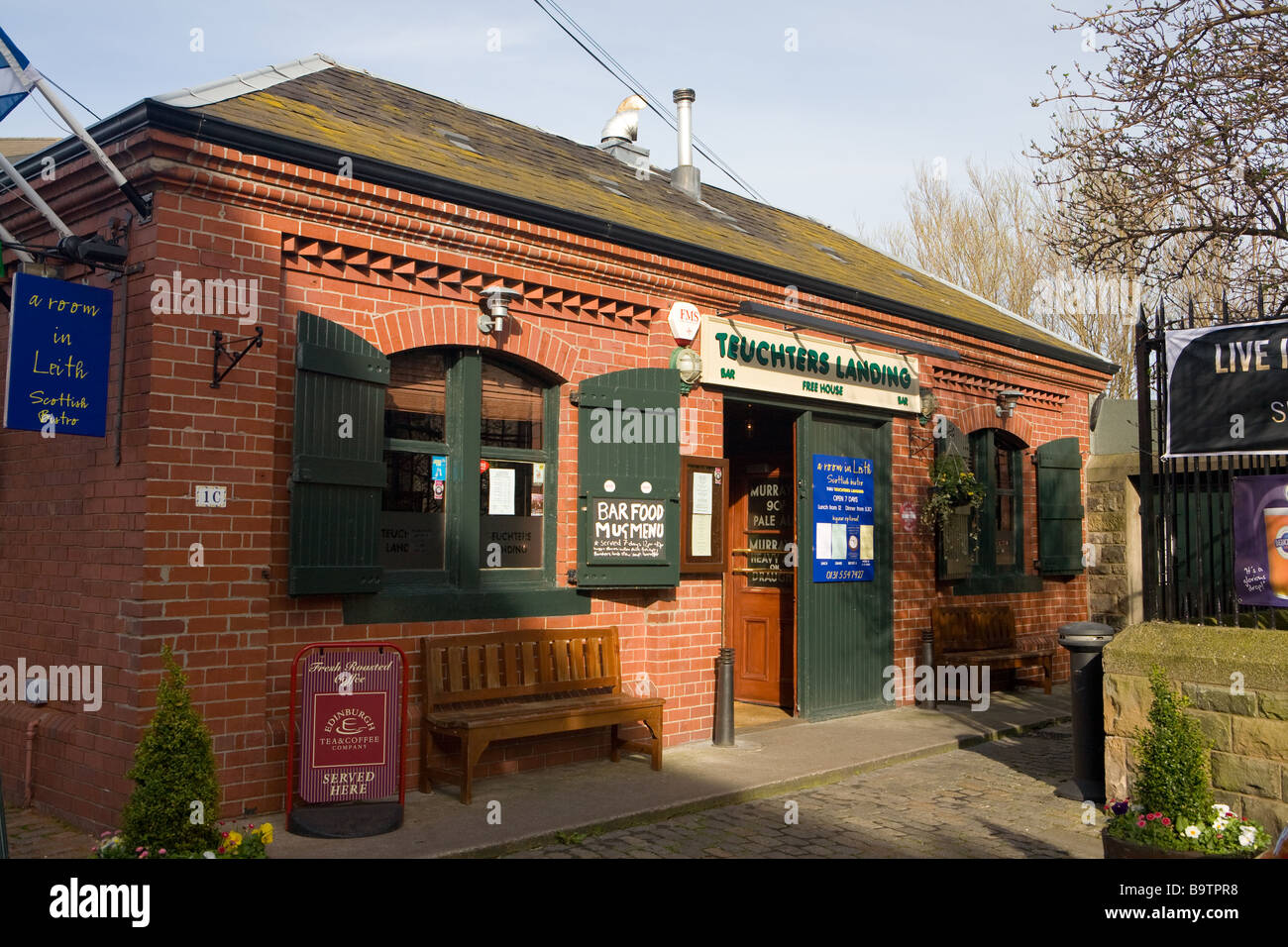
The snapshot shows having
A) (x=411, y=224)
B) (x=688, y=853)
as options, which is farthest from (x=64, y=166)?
(x=688, y=853)

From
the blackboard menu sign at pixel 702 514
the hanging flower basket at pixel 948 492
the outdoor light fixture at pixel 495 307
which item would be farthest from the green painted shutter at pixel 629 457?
the hanging flower basket at pixel 948 492

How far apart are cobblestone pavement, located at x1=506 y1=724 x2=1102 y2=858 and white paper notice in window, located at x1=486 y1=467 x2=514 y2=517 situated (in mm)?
2619

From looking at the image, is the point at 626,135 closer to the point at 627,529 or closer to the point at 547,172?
the point at 547,172

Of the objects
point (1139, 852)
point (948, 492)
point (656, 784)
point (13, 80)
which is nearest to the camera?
point (1139, 852)

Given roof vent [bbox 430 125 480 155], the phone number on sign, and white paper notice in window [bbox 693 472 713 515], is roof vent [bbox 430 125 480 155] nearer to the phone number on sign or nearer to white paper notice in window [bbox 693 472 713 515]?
white paper notice in window [bbox 693 472 713 515]

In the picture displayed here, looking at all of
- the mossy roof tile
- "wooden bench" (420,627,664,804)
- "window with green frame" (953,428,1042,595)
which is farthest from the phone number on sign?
"wooden bench" (420,627,664,804)

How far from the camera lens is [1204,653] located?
6.32 m

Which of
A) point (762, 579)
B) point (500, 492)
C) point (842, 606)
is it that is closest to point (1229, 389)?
point (842, 606)

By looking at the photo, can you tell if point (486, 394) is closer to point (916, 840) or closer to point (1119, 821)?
point (916, 840)

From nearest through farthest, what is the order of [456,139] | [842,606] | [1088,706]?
1. [1088,706]
2. [456,139]
3. [842,606]

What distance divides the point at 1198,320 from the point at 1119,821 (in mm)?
3687

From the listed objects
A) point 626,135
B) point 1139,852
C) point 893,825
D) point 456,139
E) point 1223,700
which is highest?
point 626,135

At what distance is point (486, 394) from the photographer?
8.05 m

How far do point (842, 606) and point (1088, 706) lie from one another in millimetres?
3492
